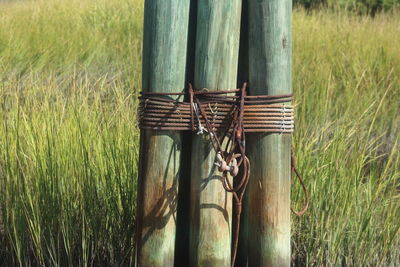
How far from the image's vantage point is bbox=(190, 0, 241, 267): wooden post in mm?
1697

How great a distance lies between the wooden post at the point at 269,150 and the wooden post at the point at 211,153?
0.07m

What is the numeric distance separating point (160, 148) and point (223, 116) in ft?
0.73

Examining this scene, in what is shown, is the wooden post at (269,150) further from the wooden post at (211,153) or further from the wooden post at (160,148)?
the wooden post at (160,148)

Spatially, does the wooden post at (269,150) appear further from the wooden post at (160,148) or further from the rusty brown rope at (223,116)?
the wooden post at (160,148)

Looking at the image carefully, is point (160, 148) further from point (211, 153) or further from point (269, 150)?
point (269, 150)

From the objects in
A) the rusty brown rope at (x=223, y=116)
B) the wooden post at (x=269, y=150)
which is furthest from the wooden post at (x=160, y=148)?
the wooden post at (x=269, y=150)

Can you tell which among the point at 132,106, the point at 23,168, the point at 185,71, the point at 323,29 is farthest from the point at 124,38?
the point at 185,71

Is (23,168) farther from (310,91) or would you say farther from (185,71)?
(310,91)

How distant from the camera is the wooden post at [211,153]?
1697 millimetres

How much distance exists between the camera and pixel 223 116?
1.74 meters

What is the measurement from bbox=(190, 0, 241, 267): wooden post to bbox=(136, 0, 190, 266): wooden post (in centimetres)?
6

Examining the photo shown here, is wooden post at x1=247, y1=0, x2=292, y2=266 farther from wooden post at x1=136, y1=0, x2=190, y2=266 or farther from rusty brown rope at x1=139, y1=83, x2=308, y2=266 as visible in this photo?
wooden post at x1=136, y1=0, x2=190, y2=266

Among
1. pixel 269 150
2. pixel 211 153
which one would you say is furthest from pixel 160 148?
pixel 269 150

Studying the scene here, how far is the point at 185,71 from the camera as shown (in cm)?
177
